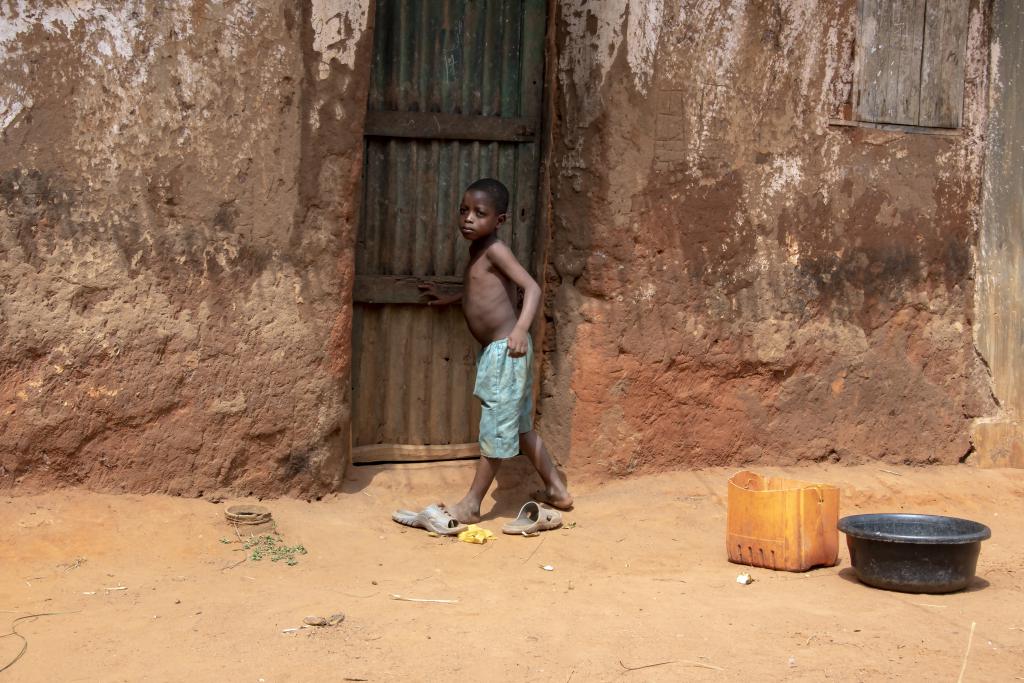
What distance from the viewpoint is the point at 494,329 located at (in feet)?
14.9

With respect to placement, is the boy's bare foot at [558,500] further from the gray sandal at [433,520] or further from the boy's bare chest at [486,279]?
the boy's bare chest at [486,279]

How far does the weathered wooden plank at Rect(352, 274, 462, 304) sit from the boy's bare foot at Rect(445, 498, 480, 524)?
920 millimetres

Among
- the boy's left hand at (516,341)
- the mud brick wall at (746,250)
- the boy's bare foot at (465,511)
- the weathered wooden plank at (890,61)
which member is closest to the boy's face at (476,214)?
the boy's left hand at (516,341)

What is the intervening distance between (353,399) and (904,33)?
296cm

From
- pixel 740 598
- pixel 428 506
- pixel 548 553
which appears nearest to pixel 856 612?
pixel 740 598

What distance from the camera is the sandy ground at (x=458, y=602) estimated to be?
306cm

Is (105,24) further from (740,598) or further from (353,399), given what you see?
(740,598)

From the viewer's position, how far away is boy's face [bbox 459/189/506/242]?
175 inches

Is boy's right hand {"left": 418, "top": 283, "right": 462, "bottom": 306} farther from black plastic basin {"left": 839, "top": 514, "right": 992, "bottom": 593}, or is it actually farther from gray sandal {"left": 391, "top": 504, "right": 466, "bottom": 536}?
black plastic basin {"left": 839, "top": 514, "right": 992, "bottom": 593}

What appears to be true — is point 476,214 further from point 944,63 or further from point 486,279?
point 944,63

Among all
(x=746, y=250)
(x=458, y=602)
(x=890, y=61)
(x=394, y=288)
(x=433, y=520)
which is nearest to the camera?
(x=458, y=602)

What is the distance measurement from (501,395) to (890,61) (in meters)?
2.40

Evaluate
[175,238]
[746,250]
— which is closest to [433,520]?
[175,238]

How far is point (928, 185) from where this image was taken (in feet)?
17.2
